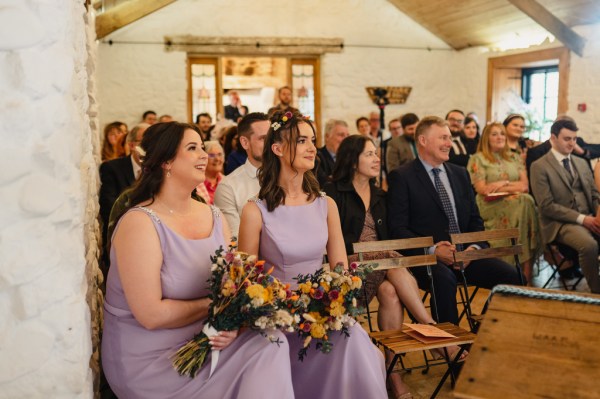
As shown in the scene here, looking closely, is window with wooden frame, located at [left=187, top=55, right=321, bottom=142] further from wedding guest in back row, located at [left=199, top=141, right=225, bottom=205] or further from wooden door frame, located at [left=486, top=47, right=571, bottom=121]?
wedding guest in back row, located at [left=199, top=141, right=225, bottom=205]

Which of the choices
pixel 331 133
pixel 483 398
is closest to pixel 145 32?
pixel 331 133

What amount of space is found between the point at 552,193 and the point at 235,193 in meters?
2.82

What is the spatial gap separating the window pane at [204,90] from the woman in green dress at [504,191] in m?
5.98

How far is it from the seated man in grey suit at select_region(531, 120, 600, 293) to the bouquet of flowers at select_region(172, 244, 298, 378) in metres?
3.48

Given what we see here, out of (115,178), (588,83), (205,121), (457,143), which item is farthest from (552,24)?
(115,178)

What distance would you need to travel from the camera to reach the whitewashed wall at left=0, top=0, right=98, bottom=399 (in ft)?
5.85

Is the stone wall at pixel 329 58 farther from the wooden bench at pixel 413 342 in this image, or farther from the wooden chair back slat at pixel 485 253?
the wooden bench at pixel 413 342

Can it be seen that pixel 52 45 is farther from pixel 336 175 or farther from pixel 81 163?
pixel 336 175

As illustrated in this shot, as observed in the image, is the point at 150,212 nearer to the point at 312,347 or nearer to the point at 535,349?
the point at 312,347

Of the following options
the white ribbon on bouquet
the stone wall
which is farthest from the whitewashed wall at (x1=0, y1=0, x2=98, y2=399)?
the stone wall

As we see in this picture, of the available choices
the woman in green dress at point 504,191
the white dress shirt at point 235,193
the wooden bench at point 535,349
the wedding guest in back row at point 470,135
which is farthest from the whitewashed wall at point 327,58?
the wooden bench at point 535,349

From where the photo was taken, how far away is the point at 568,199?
5.22m

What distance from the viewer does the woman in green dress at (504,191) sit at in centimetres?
550

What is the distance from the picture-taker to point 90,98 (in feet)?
9.78
